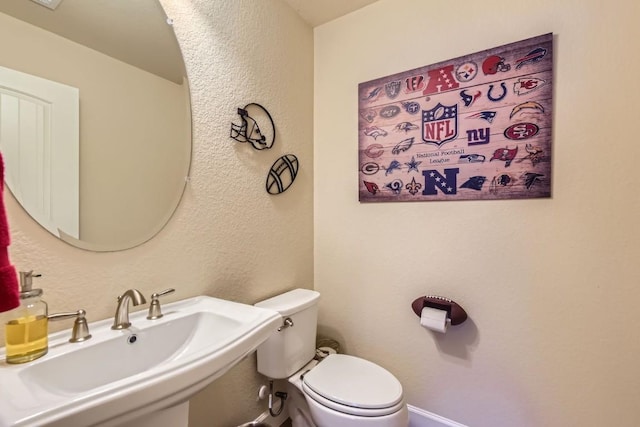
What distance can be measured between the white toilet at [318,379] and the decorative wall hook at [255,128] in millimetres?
784

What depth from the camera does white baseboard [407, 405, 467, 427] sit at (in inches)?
57.7

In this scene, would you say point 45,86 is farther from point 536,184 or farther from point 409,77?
point 536,184

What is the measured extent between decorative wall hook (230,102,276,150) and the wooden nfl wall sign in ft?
1.73

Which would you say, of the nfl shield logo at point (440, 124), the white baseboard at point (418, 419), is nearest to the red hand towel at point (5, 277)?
the white baseboard at point (418, 419)

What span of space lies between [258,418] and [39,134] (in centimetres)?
146

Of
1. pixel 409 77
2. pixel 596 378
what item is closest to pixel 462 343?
pixel 596 378

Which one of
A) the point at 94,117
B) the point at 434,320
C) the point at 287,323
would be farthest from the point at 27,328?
the point at 434,320

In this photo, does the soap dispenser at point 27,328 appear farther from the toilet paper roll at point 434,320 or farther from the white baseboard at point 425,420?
the white baseboard at point 425,420

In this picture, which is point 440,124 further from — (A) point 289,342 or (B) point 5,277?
(B) point 5,277

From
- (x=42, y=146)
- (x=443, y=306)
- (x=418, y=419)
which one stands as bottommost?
(x=418, y=419)

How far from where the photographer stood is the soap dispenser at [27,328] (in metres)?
0.68

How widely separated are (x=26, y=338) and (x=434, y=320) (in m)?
1.45

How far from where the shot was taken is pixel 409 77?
155cm

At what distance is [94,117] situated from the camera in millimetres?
929
